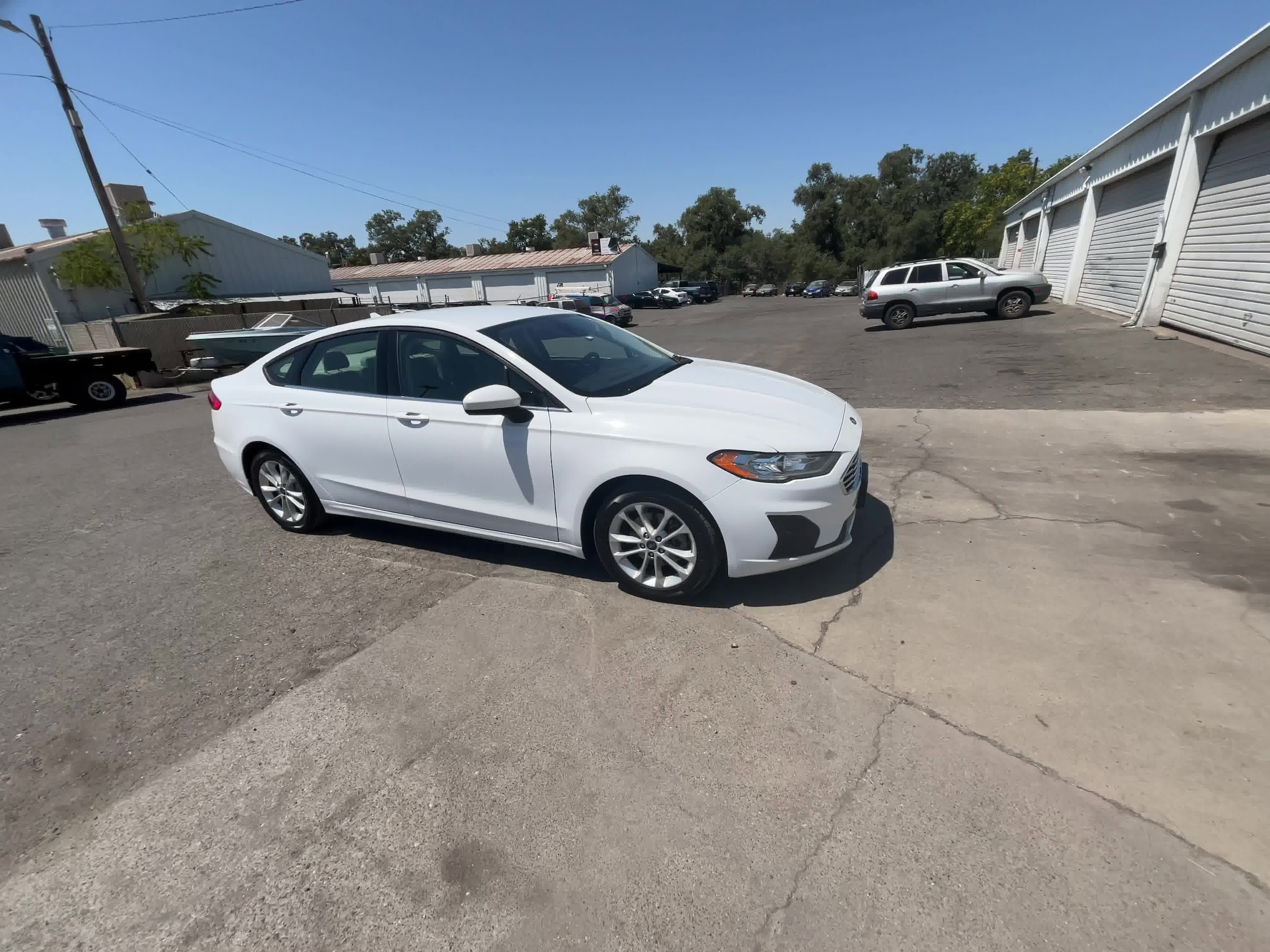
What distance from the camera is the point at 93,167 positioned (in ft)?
50.5

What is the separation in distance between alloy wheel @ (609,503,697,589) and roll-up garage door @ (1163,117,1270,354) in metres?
10.5

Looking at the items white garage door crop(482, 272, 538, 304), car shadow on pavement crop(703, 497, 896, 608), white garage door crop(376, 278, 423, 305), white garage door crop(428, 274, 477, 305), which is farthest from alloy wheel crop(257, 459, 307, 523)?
white garage door crop(376, 278, 423, 305)

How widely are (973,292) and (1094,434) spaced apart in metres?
12.0

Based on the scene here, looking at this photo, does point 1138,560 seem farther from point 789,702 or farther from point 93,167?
point 93,167

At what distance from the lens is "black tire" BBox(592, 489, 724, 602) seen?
303cm

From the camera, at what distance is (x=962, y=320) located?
667 inches

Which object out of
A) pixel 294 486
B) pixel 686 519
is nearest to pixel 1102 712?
pixel 686 519

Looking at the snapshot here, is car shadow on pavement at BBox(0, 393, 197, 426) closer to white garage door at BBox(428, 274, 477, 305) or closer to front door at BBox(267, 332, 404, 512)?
front door at BBox(267, 332, 404, 512)

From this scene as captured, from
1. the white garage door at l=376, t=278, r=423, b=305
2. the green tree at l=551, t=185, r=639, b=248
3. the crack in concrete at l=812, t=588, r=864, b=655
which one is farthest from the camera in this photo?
the green tree at l=551, t=185, r=639, b=248

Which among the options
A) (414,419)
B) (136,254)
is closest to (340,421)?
(414,419)

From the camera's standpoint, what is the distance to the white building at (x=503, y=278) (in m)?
43.3

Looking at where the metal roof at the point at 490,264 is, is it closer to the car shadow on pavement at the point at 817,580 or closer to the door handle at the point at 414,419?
the door handle at the point at 414,419

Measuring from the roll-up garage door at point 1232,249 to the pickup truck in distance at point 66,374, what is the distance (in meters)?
20.1

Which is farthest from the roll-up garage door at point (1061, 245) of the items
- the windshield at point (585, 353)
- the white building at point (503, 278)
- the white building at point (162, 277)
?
the white building at point (162, 277)
